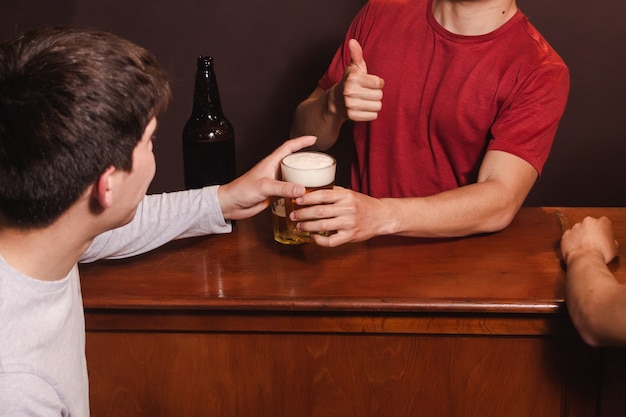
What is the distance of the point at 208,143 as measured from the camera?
182 cm

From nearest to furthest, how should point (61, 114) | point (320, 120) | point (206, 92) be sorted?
point (61, 114) → point (206, 92) → point (320, 120)

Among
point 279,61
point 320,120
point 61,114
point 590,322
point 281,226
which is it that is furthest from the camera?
point 279,61

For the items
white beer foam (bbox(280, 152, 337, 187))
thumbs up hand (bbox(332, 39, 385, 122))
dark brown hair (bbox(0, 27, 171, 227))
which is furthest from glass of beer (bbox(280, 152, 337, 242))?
dark brown hair (bbox(0, 27, 171, 227))

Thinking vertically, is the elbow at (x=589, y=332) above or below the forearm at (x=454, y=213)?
below

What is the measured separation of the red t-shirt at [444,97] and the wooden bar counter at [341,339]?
47cm

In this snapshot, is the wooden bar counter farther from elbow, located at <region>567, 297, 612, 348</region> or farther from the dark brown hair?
the dark brown hair

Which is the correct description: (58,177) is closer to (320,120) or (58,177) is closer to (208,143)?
(208,143)

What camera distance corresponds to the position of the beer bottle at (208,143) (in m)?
1.78

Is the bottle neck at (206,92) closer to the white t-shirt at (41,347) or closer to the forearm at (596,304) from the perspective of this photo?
the white t-shirt at (41,347)

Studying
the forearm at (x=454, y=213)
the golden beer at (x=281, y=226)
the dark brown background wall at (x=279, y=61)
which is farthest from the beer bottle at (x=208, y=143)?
the dark brown background wall at (x=279, y=61)

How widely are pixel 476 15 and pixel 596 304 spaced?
911mm

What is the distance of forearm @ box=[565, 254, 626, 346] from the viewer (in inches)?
49.9

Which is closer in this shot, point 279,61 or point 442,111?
point 442,111

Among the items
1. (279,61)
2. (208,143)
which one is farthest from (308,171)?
(279,61)
